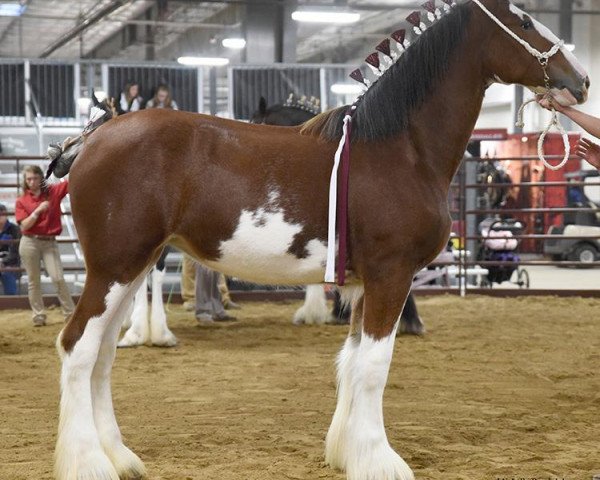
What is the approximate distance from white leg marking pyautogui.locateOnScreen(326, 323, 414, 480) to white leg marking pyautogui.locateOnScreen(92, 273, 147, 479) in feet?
3.09

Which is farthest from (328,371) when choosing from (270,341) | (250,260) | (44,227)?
(44,227)

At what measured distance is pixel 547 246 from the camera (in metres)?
16.4

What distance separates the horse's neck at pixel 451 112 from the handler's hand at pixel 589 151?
746 mm

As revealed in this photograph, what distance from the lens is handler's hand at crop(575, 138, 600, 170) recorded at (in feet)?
14.0

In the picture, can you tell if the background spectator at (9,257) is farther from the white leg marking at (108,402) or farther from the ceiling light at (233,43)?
the ceiling light at (233,43)

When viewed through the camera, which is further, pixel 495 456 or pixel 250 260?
pixel 495 456

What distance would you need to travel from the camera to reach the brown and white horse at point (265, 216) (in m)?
3.58

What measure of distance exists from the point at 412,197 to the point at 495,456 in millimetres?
1338

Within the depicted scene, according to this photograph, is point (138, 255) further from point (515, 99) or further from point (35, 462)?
point (515, 99)

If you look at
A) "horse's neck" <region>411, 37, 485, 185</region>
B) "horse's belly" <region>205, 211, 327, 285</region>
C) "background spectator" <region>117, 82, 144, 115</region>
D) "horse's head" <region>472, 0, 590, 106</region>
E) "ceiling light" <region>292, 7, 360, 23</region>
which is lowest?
"horse's belly" <region>205, 211, 327, 285</region>

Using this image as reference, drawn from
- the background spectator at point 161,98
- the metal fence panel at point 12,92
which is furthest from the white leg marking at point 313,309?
the metal fence panel at point 12,92

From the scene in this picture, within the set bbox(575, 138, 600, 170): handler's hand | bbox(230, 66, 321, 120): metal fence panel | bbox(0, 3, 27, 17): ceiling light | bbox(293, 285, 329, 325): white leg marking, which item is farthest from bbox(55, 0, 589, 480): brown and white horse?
bbox(0, 3, 27, 17): ceiling light

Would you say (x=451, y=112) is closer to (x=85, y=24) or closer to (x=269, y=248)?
(x=269, y=248)

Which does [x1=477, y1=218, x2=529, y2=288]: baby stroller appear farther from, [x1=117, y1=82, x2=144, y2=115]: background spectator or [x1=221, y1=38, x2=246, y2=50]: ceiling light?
[x1=221, y1=38, x2=246, y2=50]: ceiling light
